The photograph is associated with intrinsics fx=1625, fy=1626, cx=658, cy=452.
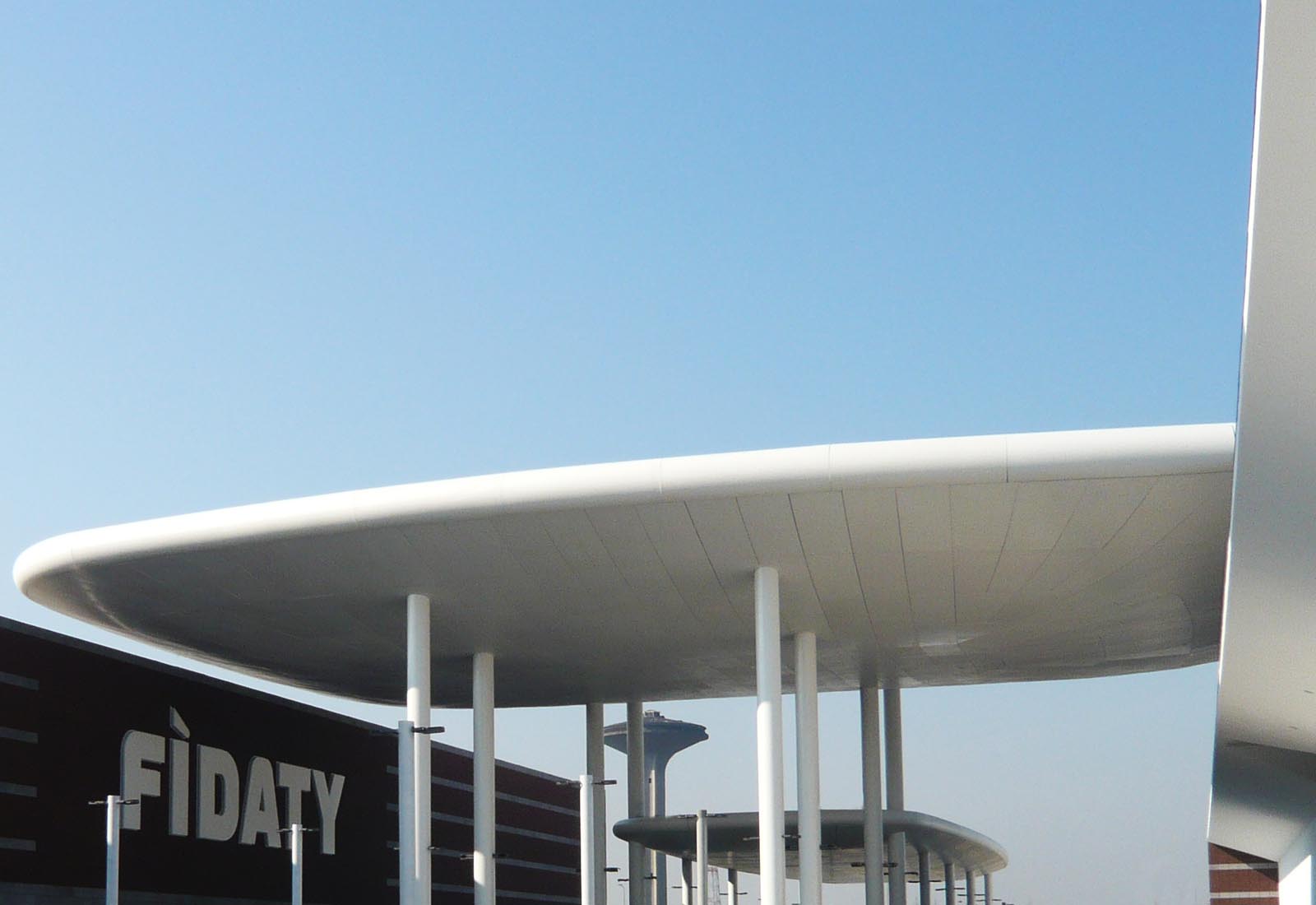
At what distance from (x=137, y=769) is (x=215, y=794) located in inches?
124

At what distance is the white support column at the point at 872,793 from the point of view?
34.8m

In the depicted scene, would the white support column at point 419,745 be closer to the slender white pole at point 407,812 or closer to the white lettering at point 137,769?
the slender white pole at point 407,812

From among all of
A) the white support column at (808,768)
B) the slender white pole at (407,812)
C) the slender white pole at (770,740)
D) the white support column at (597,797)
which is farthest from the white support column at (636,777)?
the slender white pole at (770,740)

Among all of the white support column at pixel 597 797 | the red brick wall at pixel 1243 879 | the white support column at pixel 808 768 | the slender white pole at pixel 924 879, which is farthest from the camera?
the red brick wall at pixel 1243 879

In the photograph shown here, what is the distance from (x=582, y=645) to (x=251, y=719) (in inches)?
295

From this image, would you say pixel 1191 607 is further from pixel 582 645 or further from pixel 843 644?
pixel 582 645

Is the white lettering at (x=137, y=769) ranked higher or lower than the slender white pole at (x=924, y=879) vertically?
higher

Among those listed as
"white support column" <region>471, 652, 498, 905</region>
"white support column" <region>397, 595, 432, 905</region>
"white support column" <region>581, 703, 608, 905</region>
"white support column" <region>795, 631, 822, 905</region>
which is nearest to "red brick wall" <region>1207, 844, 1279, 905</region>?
"white support column" <region>581, 703, 608, 905</region>

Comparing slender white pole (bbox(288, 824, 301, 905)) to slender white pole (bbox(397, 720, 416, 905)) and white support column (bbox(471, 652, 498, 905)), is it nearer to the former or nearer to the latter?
white support column (bbox(471, 652, 498, 905))

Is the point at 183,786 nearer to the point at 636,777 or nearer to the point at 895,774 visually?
the point at 636,777

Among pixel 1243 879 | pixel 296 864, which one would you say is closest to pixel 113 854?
pixel 296 864

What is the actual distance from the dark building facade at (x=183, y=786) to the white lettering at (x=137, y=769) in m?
0.03

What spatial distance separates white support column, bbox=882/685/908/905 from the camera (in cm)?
3894

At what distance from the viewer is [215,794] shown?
3177 centimetres
